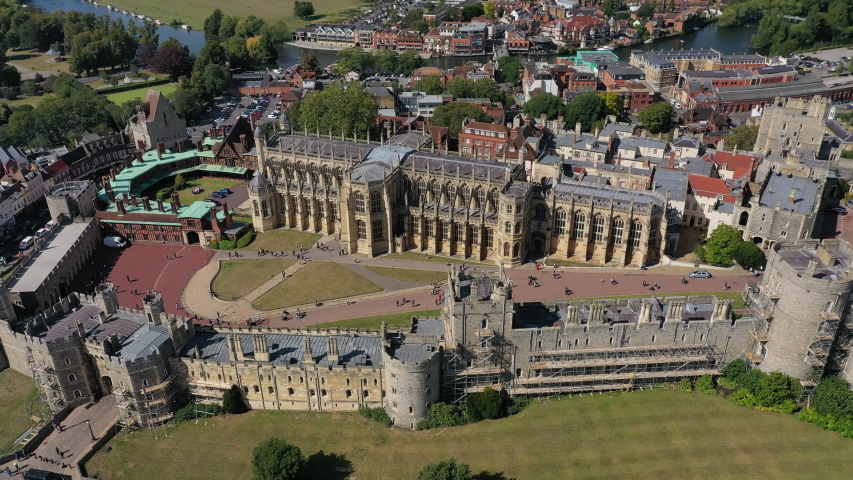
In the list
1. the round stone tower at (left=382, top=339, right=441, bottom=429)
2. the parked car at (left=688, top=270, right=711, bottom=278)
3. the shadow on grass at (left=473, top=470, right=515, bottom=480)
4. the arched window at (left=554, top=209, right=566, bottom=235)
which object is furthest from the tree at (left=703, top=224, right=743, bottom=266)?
the shadow on grass at (left=473, top=470, right=515, bottom=480)

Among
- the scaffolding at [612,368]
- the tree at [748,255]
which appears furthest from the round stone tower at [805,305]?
the tree at [748,255]

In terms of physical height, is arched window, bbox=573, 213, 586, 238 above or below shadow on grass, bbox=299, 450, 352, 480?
above

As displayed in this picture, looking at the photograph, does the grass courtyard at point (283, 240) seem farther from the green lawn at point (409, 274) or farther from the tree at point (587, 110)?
the tree at point (587, 110)

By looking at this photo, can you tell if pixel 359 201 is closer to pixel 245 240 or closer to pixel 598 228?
pixel 245 240

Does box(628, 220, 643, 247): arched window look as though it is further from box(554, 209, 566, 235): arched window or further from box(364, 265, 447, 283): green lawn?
box(364, 265, 447, 283): green lawn

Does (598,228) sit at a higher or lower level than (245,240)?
higher

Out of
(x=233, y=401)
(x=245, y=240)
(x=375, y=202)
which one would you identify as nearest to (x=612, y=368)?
(x=233, y=401)
